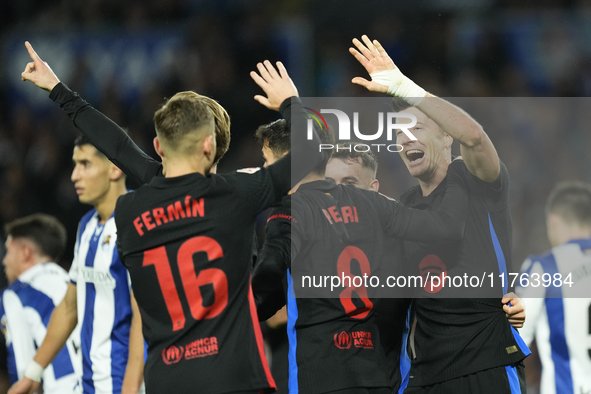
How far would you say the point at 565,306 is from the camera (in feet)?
12.7

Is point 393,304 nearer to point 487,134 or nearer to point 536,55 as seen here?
point 487,134

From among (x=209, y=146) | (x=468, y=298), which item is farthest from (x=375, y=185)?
(x=209, y=146)

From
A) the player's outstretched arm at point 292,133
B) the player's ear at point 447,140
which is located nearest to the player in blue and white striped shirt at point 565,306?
the player's ear at point 447,140

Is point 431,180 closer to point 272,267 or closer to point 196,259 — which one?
point 272,267

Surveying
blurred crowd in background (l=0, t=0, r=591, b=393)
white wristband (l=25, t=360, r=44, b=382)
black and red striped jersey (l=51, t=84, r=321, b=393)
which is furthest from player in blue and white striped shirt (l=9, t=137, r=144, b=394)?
blurred crowd in background (l=0, t=0, r=591, b=393)

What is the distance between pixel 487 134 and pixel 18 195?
230 inches

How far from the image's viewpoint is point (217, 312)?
7.55 feet

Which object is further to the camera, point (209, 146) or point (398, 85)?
point (398, 85)

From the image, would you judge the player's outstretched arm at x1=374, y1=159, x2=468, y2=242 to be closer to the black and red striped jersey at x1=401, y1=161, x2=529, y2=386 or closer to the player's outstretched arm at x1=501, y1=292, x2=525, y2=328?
the black and red striped jersey at x1=401, y1=161, x2=529, y2=386

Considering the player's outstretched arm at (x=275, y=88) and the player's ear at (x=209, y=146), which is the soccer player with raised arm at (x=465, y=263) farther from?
the player's ear at (x=209, y=146)

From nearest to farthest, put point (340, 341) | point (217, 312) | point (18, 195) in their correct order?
point (217, 312), point (340, 341), point (18, 195)

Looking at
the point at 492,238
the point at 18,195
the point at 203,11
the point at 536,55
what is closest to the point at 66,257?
the point at 18,195

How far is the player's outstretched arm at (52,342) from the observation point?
3.73m

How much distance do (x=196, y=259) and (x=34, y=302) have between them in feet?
9.06
